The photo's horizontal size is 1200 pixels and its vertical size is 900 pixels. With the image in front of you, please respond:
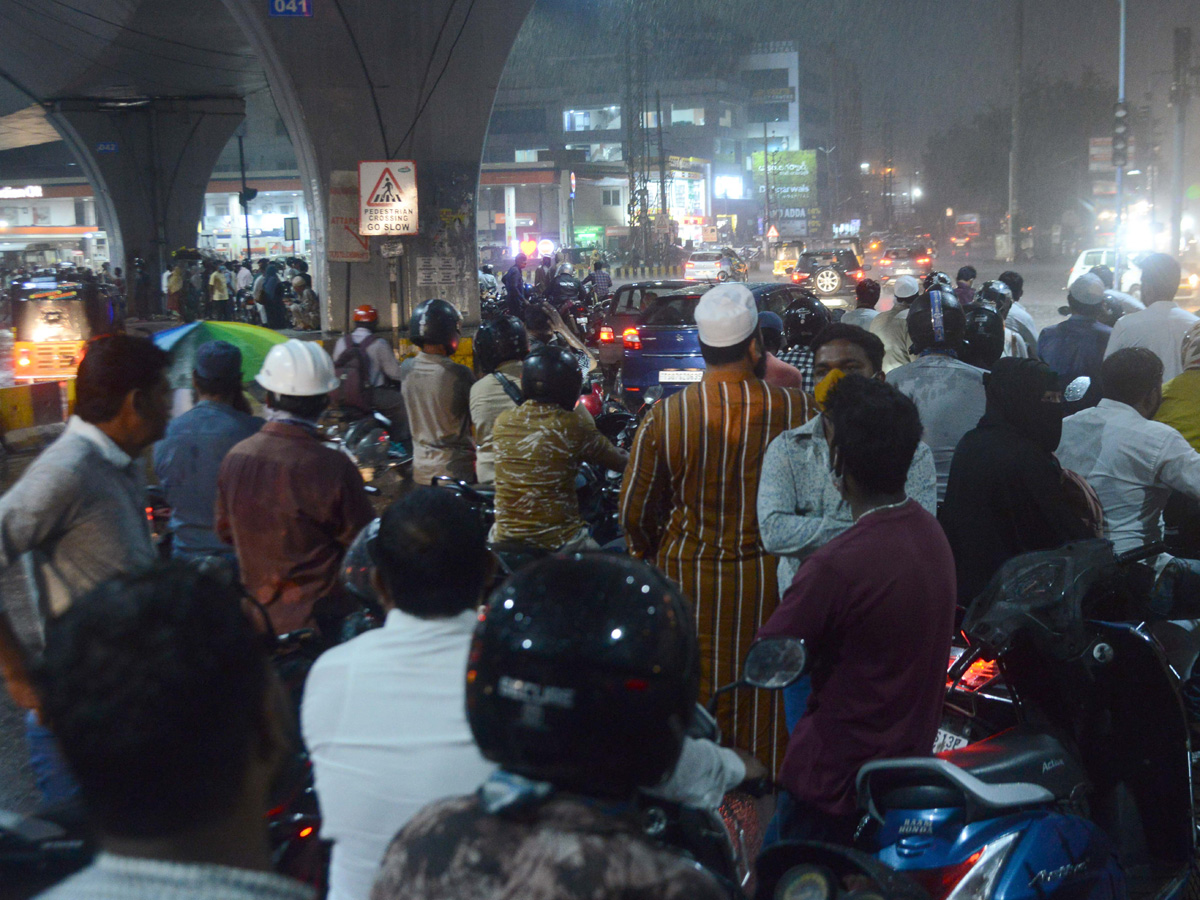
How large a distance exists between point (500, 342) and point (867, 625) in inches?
156

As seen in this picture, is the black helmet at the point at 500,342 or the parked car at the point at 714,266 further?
the parked car at the point at 714,266

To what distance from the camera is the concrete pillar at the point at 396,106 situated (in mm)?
17266

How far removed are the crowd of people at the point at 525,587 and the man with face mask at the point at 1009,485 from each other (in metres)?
0.01

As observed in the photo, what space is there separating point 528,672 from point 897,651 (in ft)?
4.90

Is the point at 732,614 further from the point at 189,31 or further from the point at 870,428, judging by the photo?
the point at 189,31

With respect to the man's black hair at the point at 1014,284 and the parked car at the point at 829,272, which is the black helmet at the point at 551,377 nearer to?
the man's black hair at the point at 1014,284

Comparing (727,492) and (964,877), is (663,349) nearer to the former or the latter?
(727,492)

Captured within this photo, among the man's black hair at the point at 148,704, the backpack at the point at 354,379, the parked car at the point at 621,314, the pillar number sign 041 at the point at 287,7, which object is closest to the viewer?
the man's black hair at the point at 148,704

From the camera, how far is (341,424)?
9539mm

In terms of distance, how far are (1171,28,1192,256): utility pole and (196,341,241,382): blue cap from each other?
3338 cm

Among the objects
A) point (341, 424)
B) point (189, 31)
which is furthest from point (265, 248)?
point (341, 424)

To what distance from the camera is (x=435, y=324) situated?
6.41 metres

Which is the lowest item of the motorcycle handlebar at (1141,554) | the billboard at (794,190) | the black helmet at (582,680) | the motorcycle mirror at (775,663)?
the motorcycle handlebar at (1141,554)

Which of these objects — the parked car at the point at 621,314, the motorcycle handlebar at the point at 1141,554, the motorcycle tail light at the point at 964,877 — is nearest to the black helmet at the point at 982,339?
the motorcycle handlebar at the point at 1141,554
